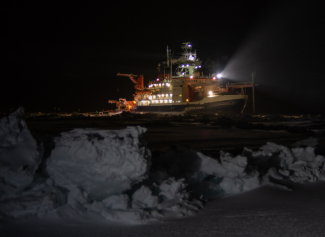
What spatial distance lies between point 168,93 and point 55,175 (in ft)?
120

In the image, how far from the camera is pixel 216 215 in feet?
10.2

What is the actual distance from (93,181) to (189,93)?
34.7 metres

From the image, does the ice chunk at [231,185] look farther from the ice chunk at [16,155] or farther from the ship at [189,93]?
the ship at [189,93]

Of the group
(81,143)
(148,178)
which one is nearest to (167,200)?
(148,178)

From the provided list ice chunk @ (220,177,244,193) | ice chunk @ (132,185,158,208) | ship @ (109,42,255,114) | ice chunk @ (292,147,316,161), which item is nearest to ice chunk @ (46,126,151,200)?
ice chunk @ (132,185,158,208)

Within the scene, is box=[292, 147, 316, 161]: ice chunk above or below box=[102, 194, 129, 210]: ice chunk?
above

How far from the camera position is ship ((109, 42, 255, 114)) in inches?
1325

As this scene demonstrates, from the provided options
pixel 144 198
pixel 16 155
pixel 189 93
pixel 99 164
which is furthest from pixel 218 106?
pixel 16 155

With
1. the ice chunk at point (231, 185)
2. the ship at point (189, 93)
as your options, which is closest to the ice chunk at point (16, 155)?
the ice chunk at point (231, 185)

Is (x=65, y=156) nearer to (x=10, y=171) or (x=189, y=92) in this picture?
(x=10, y=171)

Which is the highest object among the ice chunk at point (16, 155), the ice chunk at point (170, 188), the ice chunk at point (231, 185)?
the ice chunk at point (16, 155)

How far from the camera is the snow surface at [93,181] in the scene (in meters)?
3.00

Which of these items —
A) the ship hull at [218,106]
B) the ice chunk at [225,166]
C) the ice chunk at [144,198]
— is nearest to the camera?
the ice chunk at [144,198]

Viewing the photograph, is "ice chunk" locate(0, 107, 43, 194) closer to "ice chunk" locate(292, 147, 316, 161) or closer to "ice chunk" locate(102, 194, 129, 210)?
"ice chunk" locate(102, 194, 129, 210)
